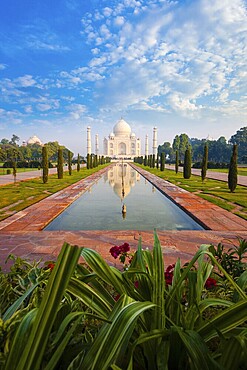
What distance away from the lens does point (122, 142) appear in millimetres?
63656

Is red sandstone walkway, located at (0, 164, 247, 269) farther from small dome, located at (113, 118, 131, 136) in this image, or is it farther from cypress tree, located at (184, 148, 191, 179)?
small dome, located at (113, 118, 131, 136)

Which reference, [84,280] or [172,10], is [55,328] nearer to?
[84,280]

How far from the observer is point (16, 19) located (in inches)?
357

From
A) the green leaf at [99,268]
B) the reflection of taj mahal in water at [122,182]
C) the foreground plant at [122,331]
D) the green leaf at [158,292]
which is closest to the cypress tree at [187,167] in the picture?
the reflection of taj mahal in water at [122,182]

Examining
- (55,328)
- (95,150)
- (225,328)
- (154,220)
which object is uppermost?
(95,150)

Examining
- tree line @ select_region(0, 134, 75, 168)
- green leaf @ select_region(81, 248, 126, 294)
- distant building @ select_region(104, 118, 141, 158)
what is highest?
distant building @ select_region(104, 118, 141, 158)

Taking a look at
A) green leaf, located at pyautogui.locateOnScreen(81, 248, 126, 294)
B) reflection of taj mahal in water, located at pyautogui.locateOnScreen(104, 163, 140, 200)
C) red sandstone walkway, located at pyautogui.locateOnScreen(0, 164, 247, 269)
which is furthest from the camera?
reflection of taj mahal in water, located at pyautogui.locateOnScreen(104, 163, 140, 200)

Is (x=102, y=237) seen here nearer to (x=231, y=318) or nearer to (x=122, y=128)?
(x=231, y=318)

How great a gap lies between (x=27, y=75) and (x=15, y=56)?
3748 millimetres

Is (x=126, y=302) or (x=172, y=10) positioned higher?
(x=172, y=10)

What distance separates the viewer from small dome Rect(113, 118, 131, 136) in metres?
61.9

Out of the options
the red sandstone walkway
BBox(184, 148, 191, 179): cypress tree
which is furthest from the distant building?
the red sandstone walkway

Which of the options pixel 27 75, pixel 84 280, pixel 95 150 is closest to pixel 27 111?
pixel 27 75

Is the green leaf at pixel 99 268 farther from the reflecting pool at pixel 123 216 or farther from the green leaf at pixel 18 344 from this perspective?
the reflecting pool at pixel 123 216
